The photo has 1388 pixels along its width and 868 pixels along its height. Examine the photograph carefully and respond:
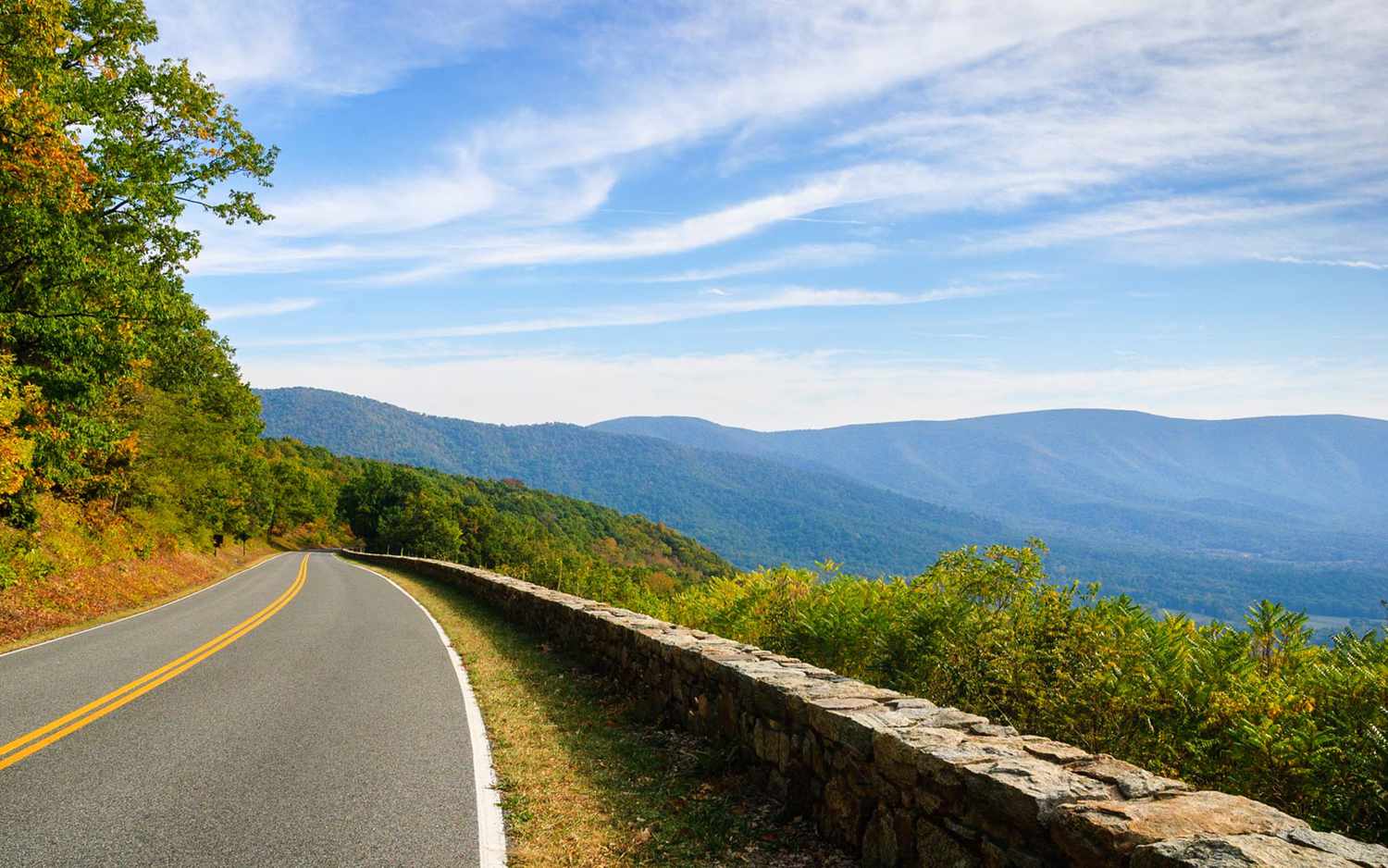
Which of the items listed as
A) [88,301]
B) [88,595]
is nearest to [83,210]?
[88,301]

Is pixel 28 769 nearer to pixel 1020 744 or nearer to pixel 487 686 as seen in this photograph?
pixel 487 686

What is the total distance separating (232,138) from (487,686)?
641 inches

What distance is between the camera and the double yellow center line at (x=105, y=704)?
21.2 ft

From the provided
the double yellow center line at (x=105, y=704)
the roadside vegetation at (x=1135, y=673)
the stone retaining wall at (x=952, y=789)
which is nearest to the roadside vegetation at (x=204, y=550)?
the roadside vegetation at (x=1135, y=673)

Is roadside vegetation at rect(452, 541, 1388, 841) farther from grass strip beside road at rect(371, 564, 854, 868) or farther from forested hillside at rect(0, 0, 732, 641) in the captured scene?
forested hillside at rect(0, 0, 732, 641)

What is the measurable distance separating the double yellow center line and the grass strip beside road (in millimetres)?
3744

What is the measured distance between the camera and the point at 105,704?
8.12 m

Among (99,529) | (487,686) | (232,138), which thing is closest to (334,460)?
(99,529)

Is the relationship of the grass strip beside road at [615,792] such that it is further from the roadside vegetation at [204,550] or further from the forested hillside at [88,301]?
the forested hillside at [88,301]

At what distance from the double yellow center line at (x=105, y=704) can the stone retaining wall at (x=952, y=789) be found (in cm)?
566

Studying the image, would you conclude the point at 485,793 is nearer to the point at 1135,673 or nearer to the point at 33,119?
the point at 1135,673

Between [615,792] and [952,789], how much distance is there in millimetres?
3033

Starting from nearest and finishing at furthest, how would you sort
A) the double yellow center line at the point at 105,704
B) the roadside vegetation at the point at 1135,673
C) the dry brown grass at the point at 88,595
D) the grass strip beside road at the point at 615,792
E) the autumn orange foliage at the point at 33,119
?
the roadside vegetation at the point at 1135,673
the grass strip beside road at the point at 615,792
the double yellow center line at the point at 105,704
the autumn orange foliage at the point at 33,119
the dry brown grass at the point at 88,595

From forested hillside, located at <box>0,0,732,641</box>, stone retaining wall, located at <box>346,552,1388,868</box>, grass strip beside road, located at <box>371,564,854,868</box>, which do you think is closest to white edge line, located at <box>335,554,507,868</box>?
grass strip beside road, located at <box>371,564,854,868</box>
